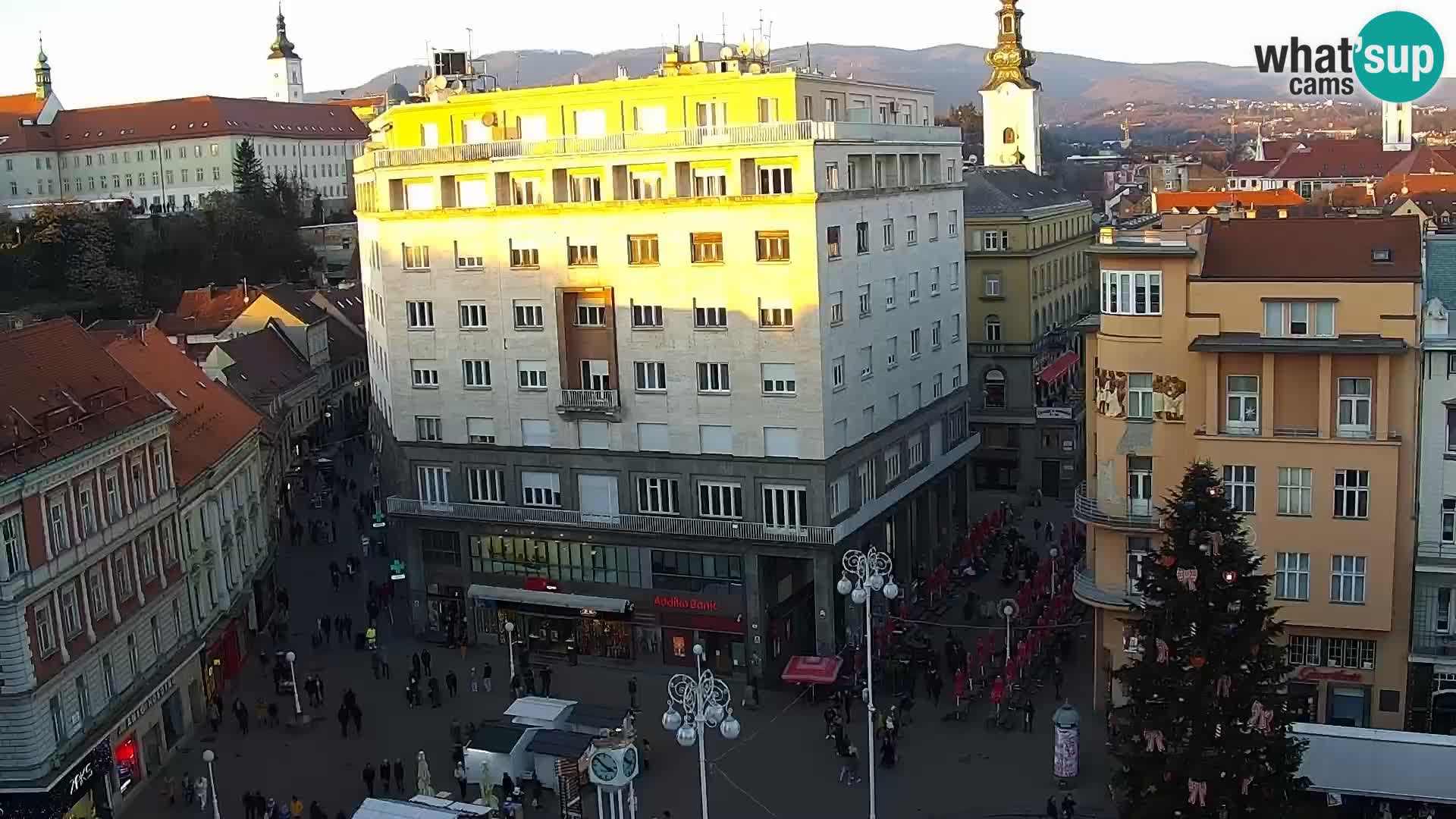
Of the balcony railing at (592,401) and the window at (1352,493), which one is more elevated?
the balcony railing at (592,401)

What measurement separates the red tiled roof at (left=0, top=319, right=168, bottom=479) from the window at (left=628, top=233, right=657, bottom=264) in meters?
15.8

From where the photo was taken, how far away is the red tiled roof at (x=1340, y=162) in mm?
154125

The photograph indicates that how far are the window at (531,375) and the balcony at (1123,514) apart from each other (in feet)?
64.7

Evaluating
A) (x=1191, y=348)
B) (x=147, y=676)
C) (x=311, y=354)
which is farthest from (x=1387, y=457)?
(x=311, y=354)

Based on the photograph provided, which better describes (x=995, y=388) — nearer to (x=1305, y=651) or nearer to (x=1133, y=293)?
(x=1133, y=293)

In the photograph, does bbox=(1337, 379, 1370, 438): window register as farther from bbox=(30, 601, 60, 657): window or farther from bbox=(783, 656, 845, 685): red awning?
bbox=(30, 601, 60, 657): window

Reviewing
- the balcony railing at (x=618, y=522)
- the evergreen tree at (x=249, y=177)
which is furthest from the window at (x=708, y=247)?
the evergreen tree at (x=249, y=177)

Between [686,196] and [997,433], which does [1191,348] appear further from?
[997,433]

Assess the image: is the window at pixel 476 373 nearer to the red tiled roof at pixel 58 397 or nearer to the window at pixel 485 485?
the window at pixel 485 485

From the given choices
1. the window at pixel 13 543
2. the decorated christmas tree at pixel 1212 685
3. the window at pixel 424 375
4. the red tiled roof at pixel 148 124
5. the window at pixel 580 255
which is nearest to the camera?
the decorated christmas tree at pixel 1212 685

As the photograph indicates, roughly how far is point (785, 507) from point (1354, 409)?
60.0 ft

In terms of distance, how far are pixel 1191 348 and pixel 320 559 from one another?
146ft

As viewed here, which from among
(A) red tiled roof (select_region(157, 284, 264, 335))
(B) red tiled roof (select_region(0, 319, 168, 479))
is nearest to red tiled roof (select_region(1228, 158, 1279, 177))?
(A) red tiled roof (select_region(157, 284, 264, 335))

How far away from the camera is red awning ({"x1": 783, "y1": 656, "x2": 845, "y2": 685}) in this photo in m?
47.0
